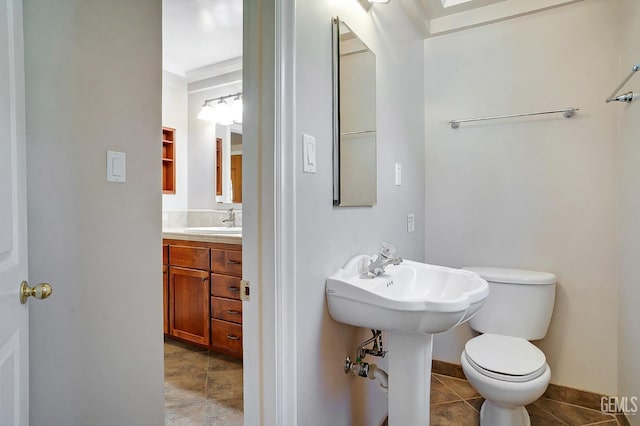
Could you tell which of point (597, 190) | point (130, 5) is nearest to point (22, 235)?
point (130, 5)

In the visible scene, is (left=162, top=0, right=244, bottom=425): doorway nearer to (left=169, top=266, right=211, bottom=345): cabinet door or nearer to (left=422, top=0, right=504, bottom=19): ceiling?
(left=169, top=266, right=211, bottom=345): cabinet door

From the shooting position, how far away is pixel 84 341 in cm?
102

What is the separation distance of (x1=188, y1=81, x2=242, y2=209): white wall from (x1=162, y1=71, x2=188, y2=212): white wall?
0.17 feet

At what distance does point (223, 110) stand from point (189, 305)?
165 centimetres

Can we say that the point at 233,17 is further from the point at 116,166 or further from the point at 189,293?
the point at 189,293

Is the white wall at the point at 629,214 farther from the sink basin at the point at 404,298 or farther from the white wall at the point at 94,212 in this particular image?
the white wall at the point at 94,212

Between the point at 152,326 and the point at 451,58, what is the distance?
91.0 inches

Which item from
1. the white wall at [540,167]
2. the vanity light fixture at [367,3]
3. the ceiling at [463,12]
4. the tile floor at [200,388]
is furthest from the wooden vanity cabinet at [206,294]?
the ceiling at [463,12]

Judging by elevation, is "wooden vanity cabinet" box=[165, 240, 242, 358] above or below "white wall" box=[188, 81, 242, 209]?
below

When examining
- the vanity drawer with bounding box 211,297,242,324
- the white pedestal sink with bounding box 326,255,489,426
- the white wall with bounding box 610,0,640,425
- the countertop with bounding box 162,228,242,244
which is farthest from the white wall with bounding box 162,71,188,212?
the white wall with bounding box 610,0,640,425

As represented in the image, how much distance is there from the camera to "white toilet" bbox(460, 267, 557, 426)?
1471 mm

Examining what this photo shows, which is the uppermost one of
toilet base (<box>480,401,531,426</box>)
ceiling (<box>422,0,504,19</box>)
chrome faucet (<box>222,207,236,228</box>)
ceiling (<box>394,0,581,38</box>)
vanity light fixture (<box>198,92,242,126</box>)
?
ceiling (<box>422,0,504,19</box>)

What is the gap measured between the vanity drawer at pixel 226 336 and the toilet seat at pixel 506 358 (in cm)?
135

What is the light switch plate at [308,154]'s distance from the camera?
3.69ft
